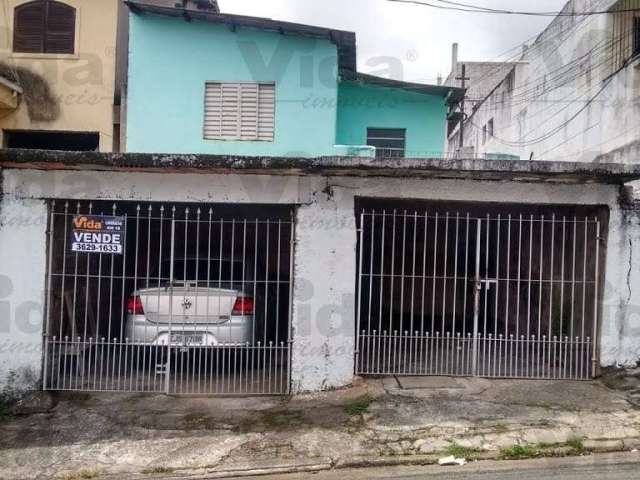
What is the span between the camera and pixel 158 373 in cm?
617

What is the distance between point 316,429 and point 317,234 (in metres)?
2.02

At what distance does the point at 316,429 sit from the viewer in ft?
16.1

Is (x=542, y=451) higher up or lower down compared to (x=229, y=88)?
lower down

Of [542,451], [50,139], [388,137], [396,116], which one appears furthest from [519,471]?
[50,139]

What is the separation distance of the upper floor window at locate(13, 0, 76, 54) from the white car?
8942 millimetres

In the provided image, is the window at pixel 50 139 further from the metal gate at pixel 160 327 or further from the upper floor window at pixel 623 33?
the upper floor window at pixel 623 33

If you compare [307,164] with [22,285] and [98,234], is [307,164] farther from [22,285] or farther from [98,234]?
[22,285]

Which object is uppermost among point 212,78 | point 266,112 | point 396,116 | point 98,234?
point 212,78

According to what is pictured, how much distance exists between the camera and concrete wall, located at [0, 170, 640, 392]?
582 cm

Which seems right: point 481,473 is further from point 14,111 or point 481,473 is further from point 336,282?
point 14,111

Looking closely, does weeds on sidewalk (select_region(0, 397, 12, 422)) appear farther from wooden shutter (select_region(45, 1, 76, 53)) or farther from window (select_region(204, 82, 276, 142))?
wooden shutter (select_region(45, 1, 76, 53))

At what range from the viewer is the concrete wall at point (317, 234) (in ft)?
19.1

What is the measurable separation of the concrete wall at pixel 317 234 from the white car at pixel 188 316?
0.77m

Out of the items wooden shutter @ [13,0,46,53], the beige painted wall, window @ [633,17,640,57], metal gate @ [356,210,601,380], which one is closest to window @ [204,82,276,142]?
the beige painted wall
